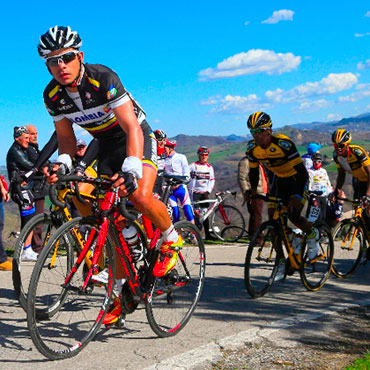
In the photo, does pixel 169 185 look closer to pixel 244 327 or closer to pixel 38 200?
pixel 244 327

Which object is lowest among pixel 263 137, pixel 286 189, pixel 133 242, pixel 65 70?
pixel 133 242

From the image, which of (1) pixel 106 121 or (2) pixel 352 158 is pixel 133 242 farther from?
(2) pixel 352 158

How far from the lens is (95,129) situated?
4555 mm

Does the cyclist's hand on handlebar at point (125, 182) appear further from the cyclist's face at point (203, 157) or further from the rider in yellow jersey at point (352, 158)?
the cyclist's face at point (203, 157)

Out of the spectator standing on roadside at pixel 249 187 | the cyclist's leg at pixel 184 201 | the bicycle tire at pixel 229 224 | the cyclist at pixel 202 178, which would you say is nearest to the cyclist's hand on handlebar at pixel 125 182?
the cyclist's leg at pixel 184 201

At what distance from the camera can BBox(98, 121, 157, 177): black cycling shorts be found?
14.9ft

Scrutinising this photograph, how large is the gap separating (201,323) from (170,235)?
1051mm

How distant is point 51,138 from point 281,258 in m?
3.34

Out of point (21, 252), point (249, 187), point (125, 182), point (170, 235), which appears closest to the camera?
point (125, 182)

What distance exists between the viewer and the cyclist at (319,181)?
12469 mm

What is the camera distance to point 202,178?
41.8 ft

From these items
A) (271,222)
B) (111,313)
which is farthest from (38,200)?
(111,313)

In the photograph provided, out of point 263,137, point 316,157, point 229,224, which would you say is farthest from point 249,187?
point 263,137

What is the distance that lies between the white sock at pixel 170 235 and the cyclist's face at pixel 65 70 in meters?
1.54
